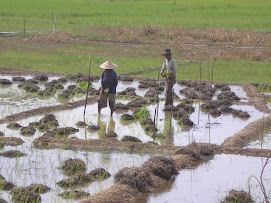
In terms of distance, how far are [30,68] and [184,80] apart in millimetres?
5227

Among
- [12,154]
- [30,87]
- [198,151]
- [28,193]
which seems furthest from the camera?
[30,87]

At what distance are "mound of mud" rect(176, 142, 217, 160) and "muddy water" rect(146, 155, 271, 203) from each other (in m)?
0.14

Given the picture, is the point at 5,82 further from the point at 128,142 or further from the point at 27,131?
the point at 128,142

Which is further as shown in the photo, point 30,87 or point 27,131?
point 30,87

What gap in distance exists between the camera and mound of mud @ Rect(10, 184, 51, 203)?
7.56 meters

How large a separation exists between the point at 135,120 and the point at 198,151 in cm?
295

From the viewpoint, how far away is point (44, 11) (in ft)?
123

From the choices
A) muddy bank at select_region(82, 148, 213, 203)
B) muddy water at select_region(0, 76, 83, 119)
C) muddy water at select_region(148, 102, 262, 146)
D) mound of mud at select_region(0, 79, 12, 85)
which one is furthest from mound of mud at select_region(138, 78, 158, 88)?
muddy bank at select_region(82, 148, 213, 203)

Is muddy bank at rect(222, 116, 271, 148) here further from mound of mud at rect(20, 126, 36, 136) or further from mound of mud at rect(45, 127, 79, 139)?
mound of mud at rect(20, 126, 36, 136)

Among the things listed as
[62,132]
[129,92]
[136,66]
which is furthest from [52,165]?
[136,66]

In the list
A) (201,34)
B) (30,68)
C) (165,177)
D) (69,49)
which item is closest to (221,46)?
(201,34)

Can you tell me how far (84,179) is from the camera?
8.52 meters

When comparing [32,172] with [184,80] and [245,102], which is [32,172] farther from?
[184,80]

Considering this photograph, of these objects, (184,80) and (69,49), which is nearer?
(184,80)
